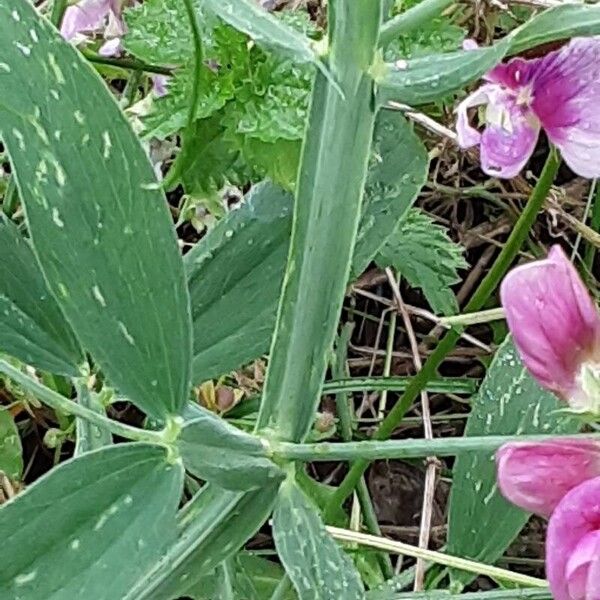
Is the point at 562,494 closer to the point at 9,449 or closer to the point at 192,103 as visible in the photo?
the point at 192,103

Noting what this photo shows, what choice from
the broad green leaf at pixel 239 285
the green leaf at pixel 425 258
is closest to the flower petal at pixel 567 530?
the broad green leaf at pixel 239 285

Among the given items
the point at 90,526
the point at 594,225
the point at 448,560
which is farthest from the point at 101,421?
the point at 594,225

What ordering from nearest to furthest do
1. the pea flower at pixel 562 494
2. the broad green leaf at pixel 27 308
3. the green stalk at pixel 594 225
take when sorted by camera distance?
1. the pea flower at pixel 562 494
2. the broad green leaf at pixel 27 308
3. the green stalk at pixel 594 225

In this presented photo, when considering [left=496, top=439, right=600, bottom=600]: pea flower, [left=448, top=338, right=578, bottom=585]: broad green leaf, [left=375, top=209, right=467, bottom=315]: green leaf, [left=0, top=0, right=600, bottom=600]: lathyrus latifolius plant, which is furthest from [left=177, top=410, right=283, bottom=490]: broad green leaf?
[left=375, top=209, right=467, bottom=315]: green leaf

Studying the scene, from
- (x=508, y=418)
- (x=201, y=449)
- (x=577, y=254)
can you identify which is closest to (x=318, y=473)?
(x=577, y=254)

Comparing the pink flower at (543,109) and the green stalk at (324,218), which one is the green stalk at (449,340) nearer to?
the pink flower at (543,109)

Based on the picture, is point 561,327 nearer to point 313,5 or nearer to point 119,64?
point 119,64
